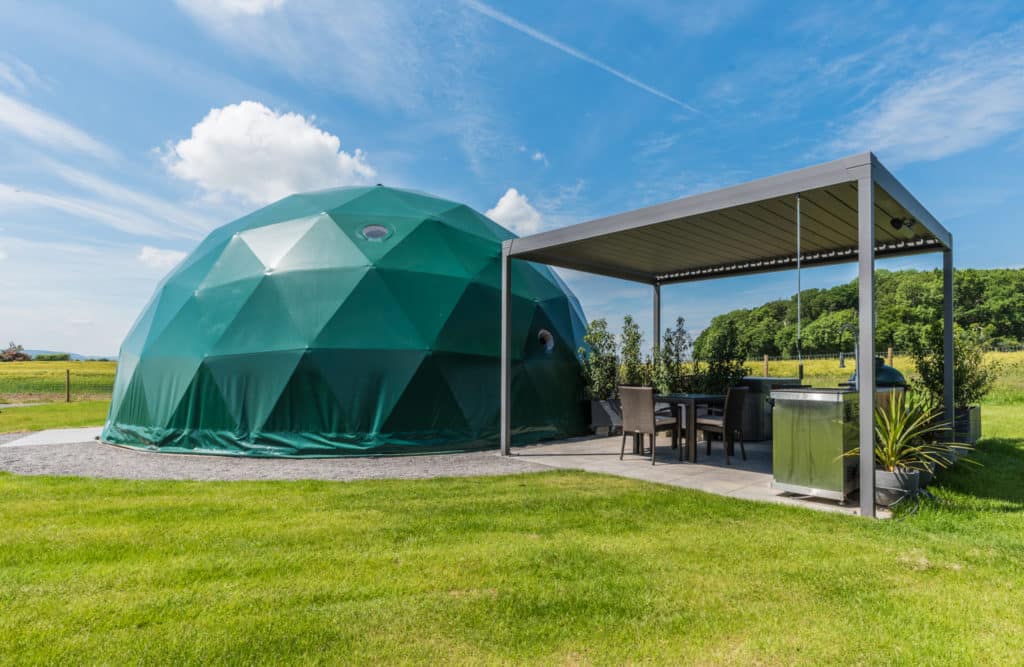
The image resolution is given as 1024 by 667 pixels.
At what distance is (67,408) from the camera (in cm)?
1698

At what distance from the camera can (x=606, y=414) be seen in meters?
10.3

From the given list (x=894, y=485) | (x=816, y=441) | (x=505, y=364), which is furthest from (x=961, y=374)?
(x=505, y=364)

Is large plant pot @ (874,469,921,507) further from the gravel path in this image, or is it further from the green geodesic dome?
the green geodesic dome

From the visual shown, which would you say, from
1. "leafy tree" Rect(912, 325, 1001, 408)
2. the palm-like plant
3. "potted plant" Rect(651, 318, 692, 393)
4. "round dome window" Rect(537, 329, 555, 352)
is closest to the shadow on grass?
the palm-like plant

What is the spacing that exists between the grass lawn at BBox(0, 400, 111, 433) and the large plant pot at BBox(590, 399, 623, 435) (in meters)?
12.6

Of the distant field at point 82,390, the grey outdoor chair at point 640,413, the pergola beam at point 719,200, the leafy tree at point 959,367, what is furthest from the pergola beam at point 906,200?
the distant field at point 82,390

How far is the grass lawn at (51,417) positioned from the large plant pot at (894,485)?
1604 centimetres

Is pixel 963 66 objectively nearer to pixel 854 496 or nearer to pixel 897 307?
pixel 854 496

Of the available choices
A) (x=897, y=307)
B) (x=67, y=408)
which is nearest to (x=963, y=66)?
(x=67, y=408)

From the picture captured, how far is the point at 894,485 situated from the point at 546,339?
21.7ft

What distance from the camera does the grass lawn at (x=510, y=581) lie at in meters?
2.47

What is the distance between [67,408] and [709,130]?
2045 cm

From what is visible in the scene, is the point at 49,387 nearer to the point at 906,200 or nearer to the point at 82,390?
the point at 82,390

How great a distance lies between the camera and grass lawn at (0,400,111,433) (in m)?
12.7
